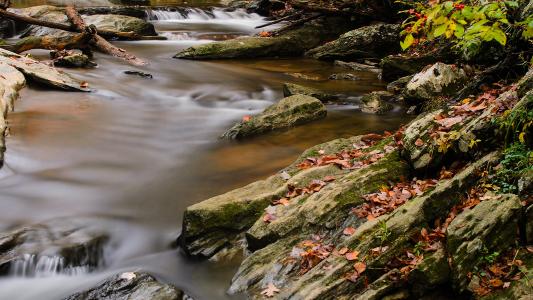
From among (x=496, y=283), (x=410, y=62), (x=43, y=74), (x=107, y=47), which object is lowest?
(x=496, y=283)

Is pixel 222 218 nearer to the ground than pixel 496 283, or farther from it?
nearer to the ground

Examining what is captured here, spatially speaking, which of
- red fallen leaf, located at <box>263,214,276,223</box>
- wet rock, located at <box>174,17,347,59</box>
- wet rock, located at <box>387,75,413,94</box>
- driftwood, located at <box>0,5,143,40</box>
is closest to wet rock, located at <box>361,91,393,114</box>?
wet rock, located at <box>387,75,413,94</box>

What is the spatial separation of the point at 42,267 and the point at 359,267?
11.1 ft

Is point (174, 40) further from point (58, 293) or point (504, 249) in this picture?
point (504, 249)

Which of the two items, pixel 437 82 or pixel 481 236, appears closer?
pixel 481 236

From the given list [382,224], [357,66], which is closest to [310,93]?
[357,66]

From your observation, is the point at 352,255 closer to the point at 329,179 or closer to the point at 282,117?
the point at 329,179

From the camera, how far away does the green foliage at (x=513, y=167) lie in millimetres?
3935

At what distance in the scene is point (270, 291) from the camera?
4.30 metres

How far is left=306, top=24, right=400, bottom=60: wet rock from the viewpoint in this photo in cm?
1496

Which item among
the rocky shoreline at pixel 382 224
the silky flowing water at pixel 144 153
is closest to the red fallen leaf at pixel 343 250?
the rocky shoreline at pixel 382 224

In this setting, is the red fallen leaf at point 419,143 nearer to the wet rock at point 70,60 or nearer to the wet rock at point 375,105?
the wet rock at point 375,105

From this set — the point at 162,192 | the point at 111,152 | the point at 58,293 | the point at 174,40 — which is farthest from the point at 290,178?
the point at 174,40

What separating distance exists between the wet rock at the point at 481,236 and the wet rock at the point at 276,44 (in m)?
13.0
